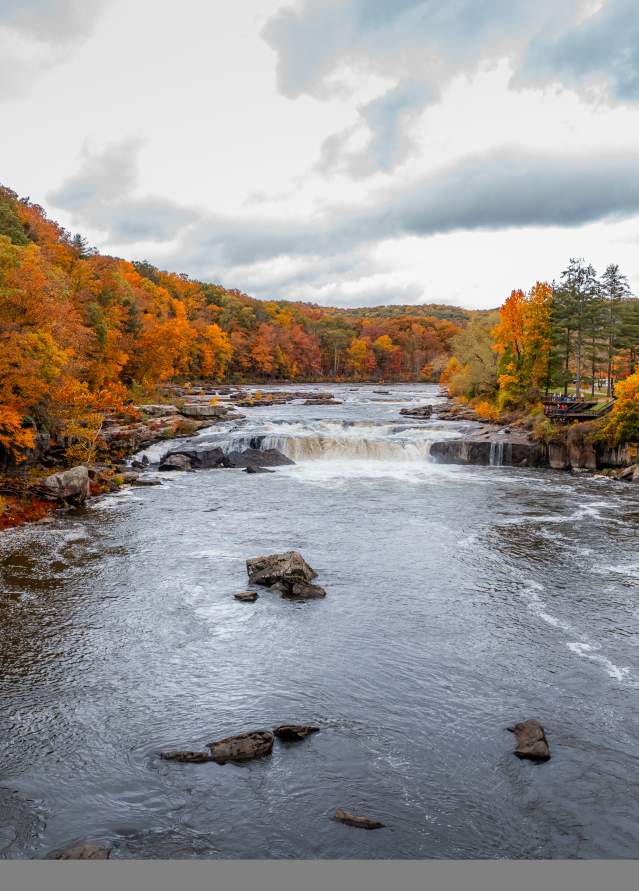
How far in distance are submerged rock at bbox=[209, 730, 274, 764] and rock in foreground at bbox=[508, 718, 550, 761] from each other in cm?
465

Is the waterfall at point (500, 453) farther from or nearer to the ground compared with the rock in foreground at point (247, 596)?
farther from the ground

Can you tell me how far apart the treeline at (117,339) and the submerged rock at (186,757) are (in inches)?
788

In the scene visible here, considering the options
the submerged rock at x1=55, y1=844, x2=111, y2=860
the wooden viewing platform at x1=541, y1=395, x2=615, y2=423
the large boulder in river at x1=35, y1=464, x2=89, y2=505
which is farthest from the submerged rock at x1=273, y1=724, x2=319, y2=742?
the wooden viewing platform at x1=541, y1=395, x2=615, y2=423

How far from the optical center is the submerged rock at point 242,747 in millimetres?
11062

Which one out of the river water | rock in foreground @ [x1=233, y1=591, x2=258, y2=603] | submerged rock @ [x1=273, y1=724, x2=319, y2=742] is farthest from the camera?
rock in foreground @ [x1=233, y1=591, x2=258, y2=603]

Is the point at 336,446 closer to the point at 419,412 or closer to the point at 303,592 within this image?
the point at 419,412

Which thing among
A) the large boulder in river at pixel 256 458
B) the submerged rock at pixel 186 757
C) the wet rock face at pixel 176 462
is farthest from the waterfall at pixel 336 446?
the submerged rock at pixel 186 757

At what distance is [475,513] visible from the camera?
2814 centimetres

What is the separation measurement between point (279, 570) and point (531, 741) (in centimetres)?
973

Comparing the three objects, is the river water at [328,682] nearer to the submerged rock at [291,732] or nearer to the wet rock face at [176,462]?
the submerged rock at [291,732]

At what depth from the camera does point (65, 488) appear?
2839cm

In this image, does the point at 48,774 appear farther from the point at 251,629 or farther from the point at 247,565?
the point at 247,565

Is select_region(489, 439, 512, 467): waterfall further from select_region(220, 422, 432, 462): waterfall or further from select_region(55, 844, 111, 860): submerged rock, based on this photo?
select_region(55, 844, 111, 860): submerged rock

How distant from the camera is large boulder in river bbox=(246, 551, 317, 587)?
19.1 m
